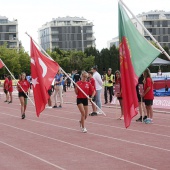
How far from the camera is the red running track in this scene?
1057 centimetres

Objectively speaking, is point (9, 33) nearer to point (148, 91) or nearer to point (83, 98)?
point (148, 91)

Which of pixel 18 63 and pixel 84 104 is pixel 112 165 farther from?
pixel 18 63

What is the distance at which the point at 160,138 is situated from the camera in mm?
13820

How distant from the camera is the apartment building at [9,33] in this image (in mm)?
154850

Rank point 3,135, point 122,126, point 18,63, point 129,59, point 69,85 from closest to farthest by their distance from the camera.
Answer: point 129,59, point 3,135, point 122,126, point 69,85, point 18,63

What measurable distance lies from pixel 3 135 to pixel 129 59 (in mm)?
5933

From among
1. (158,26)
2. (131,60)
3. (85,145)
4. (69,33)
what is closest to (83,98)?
(85,145)

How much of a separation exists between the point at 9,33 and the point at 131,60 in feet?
482

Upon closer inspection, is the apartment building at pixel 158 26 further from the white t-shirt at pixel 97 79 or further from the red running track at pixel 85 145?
the red running track at pixel 85 145

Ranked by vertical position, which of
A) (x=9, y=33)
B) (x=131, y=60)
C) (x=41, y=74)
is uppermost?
(x=9, y=33)

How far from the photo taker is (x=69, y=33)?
17250 cm

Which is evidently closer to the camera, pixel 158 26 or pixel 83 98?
pixel 83 98

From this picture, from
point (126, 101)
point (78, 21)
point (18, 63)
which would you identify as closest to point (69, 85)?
point (18, 63)

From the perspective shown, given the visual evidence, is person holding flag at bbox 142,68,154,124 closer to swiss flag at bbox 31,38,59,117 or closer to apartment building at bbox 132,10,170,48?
swiss flag at bbox 31,38,59,117
